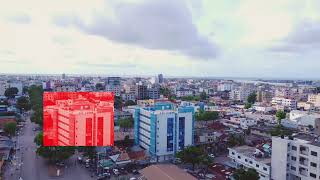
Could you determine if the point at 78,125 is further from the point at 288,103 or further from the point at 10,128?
the point at 288,103

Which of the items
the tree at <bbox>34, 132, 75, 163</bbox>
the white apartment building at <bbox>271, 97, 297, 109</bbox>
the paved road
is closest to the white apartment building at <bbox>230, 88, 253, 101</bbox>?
the white apartment building at <bbox>271, 97, 297, 109</bbox>

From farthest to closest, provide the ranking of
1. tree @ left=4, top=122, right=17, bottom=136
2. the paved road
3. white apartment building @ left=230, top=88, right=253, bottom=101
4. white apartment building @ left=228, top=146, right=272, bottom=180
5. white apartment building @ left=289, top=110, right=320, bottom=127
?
white apartment building @ left=230, top=88, right=253, bottom=101
white apartment building @ left=289, top=110, right=320, bottom=127
tree @ left=4, top=122, right=17, bottom=136
the paved road
white apartment building @ left=228, top=146, right=272, bottom=180

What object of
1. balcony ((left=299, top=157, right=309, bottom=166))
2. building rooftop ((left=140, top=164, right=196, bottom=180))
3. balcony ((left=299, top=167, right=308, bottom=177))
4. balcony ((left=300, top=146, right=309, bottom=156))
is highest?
balcony ((left=300, top=146, right=309, bottom=156))

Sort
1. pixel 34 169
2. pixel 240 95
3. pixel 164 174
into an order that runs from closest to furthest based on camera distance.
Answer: pixel 164 174 < pixel 34 169 < pixel 240 95

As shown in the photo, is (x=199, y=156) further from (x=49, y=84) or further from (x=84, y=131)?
(x=49, y=84)

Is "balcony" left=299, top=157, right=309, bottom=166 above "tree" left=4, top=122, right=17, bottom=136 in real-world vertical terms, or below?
above

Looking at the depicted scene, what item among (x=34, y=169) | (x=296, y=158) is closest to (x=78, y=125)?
(x=34, y=169)

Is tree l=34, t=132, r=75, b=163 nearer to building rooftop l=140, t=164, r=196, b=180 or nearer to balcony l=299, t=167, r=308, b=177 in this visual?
building rooftop l=140, t=164, r=196, b=180
